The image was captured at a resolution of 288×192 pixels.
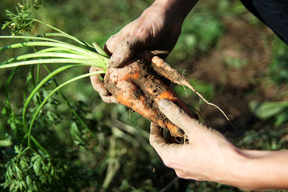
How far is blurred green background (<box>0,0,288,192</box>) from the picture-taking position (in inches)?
94.8

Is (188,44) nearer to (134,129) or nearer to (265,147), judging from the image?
(134,129)

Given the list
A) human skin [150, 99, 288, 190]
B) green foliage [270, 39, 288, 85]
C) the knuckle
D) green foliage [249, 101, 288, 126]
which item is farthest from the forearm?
green foliage [270, 39, 288, 85]

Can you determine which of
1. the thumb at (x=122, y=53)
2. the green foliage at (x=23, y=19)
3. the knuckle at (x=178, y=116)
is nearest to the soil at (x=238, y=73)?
the knuckle at (x=178, y=116)

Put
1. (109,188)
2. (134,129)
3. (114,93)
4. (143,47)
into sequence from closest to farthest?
(114,93) → (143,47) → (109,188) → (134,129)

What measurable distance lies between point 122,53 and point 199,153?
3.15ft

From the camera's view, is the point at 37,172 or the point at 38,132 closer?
the point at 37,172

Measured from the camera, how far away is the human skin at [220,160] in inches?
42.2

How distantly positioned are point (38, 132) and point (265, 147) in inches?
96.1

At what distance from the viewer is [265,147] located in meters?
2.34

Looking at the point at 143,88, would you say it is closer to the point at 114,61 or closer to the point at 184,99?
the point at 114,61

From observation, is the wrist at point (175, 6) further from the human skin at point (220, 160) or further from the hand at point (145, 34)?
the human skin at point (220, 160)

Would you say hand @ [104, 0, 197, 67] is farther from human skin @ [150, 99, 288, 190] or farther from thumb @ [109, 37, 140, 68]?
human skin @ [150, 99, 288, 190]

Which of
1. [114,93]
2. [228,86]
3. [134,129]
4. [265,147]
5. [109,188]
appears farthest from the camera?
[228,86]

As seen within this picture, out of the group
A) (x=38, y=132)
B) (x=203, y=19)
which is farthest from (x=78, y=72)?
(x=203, y=19)
